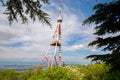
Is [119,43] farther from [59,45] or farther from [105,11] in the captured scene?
[59,45]

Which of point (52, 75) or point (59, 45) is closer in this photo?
point (52, 75)

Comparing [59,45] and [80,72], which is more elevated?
[59,45]

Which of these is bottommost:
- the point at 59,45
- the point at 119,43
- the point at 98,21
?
the point at 119,43

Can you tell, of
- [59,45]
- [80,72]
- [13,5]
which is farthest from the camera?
[59,45]

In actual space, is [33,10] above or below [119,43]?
above

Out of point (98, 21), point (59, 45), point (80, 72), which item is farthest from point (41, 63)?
point (98, 21)

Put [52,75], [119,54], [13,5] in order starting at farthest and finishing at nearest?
1. [52,75]
2. [119,54]
3. [13,5]

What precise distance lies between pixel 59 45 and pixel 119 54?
25708 millimetres

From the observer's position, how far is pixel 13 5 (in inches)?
282

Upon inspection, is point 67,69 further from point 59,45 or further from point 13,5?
point 13,5

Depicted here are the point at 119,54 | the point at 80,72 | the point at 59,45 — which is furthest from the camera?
Answer: the point at 59,45

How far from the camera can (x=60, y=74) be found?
27.7m

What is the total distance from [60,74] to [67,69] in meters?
1.75

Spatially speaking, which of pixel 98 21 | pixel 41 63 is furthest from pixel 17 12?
pixel 41 63
